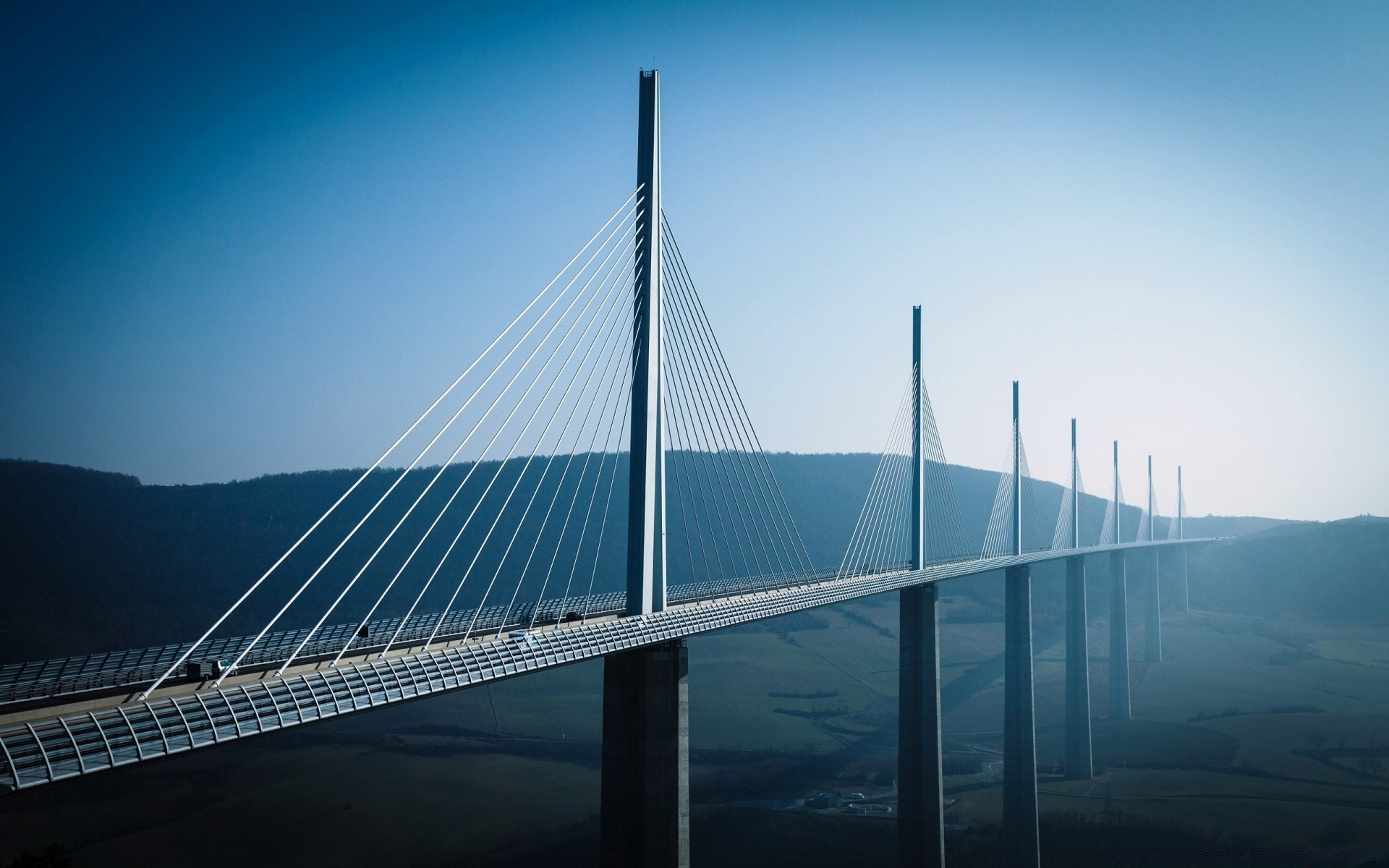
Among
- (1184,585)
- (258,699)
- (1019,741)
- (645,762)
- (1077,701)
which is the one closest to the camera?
(258,699)

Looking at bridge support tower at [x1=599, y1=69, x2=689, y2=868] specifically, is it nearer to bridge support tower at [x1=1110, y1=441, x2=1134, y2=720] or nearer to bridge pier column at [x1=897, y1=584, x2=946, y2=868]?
bridge pier column at [x1=897, y1=584, x2=946, y2=868]

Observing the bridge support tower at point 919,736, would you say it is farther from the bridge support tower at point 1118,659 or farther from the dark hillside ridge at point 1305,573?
the dark hillside ridge at point 1305,573

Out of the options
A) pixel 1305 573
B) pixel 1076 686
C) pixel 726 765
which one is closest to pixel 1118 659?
pixel 1076 686

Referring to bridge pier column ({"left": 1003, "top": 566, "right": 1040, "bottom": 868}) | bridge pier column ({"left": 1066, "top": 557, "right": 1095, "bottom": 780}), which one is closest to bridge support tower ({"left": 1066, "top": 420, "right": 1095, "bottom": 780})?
bridge pier column ({"left": 1066, "top": 557, "right": 1095, "bottom": 780})

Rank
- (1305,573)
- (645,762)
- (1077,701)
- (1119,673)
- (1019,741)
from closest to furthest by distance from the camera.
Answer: (645,762) → (1019,741) → (1077,701) → (1119,673) → (1305,573)

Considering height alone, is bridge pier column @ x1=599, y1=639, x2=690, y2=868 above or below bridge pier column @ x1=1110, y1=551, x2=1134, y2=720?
above

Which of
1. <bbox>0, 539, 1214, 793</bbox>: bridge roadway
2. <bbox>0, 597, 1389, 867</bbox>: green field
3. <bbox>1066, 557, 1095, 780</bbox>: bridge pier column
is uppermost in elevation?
<bbox>0, 539, 1214, 793</bbox>: bridge roadway

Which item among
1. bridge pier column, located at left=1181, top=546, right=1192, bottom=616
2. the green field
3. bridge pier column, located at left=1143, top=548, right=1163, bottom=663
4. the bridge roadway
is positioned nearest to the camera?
the bridge roadway

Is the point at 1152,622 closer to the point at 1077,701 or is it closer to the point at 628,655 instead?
the point at 1077,701
